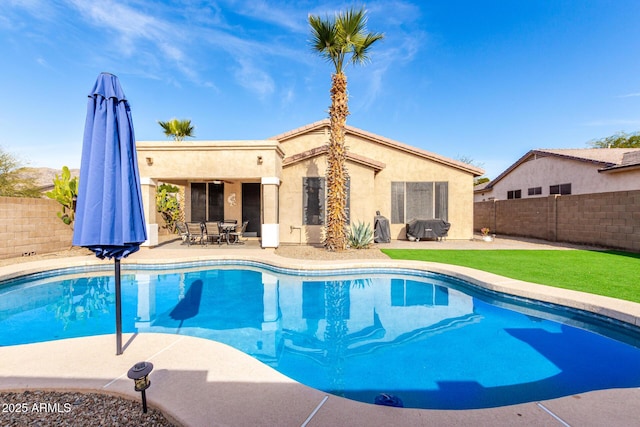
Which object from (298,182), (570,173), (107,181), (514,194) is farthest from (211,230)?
(514,194)

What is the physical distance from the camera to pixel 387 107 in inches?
1102

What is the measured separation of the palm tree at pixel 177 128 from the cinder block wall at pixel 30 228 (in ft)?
50.8

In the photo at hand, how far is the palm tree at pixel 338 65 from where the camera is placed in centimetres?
1102

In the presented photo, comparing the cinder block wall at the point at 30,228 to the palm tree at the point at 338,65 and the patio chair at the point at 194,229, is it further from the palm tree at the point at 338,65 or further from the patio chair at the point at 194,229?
the palm tree at the point at 338,65

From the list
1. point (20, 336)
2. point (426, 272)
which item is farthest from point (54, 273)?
point (426, 272)

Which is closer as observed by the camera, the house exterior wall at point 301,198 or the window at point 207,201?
the house exterior wall at point 301,198

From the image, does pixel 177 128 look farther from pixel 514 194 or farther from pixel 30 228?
pixel 514 194

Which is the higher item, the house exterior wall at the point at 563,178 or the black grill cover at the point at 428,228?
the house exterior wall at the point at 563,178

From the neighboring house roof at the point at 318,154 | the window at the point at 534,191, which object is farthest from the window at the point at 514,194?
the neighboring house roof at the point at 318,154

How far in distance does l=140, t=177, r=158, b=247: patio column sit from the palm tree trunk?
8.17 metres

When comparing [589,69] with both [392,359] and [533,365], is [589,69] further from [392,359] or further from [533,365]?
[392,359]

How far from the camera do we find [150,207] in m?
13.5

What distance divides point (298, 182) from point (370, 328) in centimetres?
1039

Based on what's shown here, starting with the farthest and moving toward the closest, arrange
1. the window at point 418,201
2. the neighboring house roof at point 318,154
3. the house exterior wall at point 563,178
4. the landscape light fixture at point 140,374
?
the house exterior wall at point 563,178, the window at point 418,201, the neighboring house roof at point 318,154, the landscape light fixture at point 140,374
